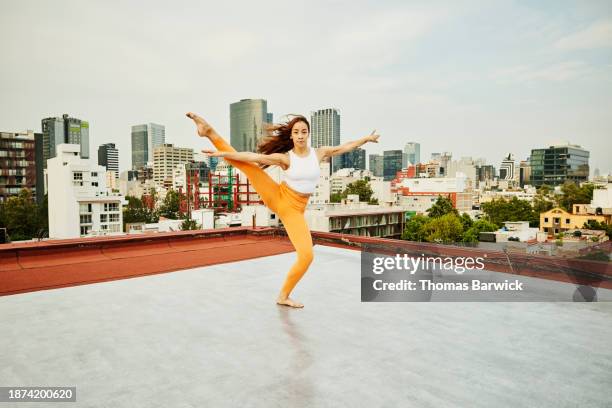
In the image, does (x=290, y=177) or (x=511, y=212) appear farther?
(x=511, y=212)

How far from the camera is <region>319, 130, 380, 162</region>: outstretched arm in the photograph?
14.4 ft

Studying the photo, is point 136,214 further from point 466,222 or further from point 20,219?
point 466,222

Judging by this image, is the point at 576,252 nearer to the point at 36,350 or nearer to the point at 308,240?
the point at 308,240

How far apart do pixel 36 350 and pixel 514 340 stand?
3519mm

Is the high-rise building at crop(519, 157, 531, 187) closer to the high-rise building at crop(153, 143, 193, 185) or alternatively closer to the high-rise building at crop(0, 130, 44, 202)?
the high-rise building at crop(153, 143, 193, 185)

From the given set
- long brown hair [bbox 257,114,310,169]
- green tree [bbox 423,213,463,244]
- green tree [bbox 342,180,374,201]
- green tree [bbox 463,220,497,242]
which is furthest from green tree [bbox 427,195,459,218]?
long brown hair [bbox 257,114,310,169]

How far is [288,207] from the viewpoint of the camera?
164 inches

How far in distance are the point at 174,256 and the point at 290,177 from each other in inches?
129

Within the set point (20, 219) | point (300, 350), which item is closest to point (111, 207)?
point (20, 219)

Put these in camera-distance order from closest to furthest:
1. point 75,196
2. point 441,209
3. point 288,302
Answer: point 288,302, point 75,196, point 441,209

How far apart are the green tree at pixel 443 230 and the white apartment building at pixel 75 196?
31.0m

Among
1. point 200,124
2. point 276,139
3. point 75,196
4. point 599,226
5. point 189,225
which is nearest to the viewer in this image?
point 200,124

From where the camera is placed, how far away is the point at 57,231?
3381 cm

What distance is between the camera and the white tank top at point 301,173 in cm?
406
